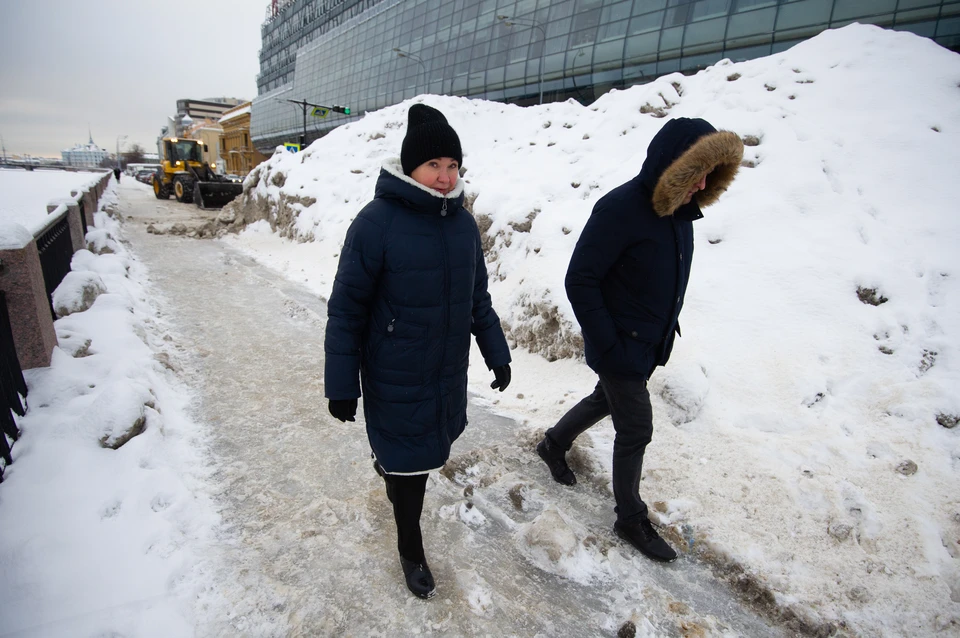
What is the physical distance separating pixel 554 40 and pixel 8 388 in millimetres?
25725

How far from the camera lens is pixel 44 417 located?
9.91ft

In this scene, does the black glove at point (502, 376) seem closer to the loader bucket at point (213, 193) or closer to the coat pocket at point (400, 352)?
the coat pocket at point (400, 352)

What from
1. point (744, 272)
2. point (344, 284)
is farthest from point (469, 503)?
point (744, 272)

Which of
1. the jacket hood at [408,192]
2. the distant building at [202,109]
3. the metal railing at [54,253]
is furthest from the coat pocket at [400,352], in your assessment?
the distant building at [202,109]

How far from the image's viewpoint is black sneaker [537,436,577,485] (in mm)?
3266

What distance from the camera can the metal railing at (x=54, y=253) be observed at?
439 centimetres

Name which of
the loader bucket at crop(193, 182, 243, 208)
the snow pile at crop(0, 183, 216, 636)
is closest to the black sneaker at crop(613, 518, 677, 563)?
the snow pile at crop(0, 183, 216, 636)

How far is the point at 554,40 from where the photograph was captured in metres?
23.5

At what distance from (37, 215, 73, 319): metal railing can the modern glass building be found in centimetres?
1840

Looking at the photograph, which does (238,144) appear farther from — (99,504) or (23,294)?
(99,504)

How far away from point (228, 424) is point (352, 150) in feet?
39.3

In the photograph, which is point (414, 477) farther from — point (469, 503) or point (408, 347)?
point (469, 503)

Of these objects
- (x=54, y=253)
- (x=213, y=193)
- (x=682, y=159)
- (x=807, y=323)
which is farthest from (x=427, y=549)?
(x=213, y=193)

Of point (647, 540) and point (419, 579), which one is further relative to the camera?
point (647, 540)
